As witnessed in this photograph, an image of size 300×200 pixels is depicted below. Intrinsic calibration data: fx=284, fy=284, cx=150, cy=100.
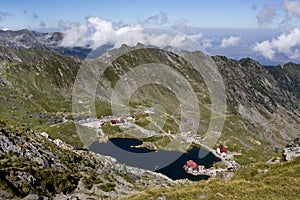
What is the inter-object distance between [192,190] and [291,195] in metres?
9.51

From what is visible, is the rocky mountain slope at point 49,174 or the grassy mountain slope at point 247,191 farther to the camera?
the rocky mountain slope at point 49,174

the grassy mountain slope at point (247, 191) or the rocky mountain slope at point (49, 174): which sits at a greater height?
the grassy mountain slope at point (247, 191)

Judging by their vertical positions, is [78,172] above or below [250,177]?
below

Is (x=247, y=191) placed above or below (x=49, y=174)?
above

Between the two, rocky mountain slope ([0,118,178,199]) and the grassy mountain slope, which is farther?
rocky mountain slope ([0,118,178,199])

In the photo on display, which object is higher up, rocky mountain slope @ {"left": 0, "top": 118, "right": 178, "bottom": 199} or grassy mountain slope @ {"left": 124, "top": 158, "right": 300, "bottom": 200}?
grassy mountain slope @ {"left": 124, "top": 158, "right": 300, "bottom": 200}

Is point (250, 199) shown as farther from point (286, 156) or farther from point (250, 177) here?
point (286, 156)

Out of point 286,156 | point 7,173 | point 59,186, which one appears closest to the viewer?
point 7,173

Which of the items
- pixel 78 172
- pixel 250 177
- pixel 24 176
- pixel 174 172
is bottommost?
pixel 174 172

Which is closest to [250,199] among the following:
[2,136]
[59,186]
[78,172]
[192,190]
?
[192,190]

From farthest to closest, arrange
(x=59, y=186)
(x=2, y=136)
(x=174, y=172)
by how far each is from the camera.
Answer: (x=174, y=172) → (x=2, y=136) → (x=59, y=186)

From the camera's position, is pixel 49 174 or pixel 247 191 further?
pixel 49 174

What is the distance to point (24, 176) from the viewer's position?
40.5m

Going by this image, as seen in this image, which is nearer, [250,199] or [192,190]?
[250,199]
